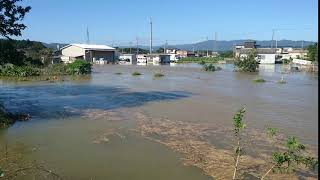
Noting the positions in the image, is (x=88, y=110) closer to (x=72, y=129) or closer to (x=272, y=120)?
(x=72, y=129)

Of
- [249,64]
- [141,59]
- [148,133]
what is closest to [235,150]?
[148,133]

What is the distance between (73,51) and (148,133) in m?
60.8

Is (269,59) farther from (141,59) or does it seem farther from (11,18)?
(11,18)

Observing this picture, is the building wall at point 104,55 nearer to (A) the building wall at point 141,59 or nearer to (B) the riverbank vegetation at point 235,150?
(A) the building wall at point 141,59

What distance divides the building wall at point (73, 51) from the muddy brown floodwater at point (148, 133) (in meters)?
47.3

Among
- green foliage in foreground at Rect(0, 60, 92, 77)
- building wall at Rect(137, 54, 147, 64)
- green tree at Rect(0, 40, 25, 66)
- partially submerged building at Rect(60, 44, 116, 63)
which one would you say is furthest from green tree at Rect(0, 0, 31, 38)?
building wall at Rect(137, 54, 147, 64)

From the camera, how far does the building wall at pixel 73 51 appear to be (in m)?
70.1

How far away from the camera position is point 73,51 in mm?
71562

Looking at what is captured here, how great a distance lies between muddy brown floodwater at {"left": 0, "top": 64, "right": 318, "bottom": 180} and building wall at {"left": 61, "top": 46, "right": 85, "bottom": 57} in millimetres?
47269

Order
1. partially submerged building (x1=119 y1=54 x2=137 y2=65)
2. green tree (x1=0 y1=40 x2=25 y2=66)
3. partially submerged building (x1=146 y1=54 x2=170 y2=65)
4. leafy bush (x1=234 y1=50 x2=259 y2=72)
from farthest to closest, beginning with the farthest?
partially submerged building (x1=119 y1=54 x2=137 y2=65), partially submerged building (x1=146 y1=54 x2=170 y2=65), leafy bush (x1=234 y1=50 x2=259 y2=72), green tree (x1=0 y1=40 x2=25 y2=66)

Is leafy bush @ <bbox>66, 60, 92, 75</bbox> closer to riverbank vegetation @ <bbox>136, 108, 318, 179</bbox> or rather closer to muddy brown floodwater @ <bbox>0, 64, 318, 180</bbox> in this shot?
muddy brown floodwater @ <bbox>0, 64, 318, 180</bbox>

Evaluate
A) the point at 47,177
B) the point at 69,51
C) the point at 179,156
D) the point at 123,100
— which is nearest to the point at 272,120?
the point at 179,156

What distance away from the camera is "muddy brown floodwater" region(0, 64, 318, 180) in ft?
30.6

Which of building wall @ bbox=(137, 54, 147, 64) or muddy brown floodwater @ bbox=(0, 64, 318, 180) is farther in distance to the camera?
building wall @ bbox=(137, 54, 147, 64)
